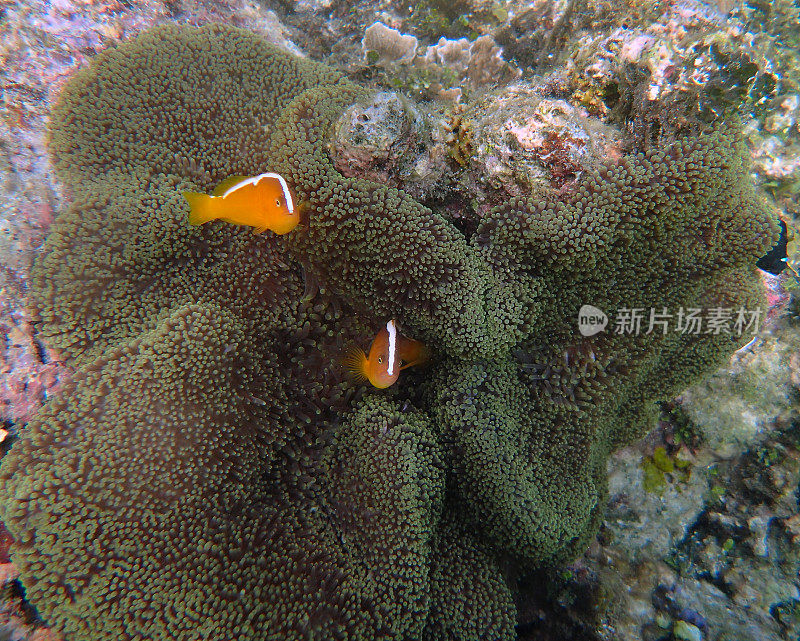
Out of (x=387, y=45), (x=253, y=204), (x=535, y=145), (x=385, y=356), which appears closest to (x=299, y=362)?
(x=385, y=356)

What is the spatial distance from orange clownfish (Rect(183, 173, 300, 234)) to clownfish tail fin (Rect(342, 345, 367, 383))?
28.4 inches

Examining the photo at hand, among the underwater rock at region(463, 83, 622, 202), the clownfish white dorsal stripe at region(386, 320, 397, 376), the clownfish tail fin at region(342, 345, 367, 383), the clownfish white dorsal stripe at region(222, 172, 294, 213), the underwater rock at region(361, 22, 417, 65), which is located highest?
the underwater rock at region(361, 22, 417, 65)

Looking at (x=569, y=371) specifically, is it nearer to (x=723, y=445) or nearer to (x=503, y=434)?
(x=503, y=434)

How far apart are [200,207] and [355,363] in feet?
3.34

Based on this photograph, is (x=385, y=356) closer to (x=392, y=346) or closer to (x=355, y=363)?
(x=392, y=346)

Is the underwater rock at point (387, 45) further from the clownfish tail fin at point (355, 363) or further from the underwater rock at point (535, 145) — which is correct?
the clownfish tail fin at point (355, 363)

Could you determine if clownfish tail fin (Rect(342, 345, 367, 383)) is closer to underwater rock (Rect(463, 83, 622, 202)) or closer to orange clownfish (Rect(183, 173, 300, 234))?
orange clownfish (Rect(183, 173, 300, 234))

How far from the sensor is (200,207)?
1796mm

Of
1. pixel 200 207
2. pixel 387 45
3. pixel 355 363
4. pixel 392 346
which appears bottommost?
pixel 355 363

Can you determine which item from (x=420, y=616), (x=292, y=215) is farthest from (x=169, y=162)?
(x=420, y=616)

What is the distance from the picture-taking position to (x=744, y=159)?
2.17 metres

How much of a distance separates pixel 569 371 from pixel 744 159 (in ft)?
4.55

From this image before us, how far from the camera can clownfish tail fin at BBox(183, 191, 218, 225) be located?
5.82 feet

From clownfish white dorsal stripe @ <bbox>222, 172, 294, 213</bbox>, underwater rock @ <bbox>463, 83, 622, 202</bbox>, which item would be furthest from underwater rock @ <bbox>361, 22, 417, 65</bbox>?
clownfish white dorsal stripe @ <bbox>222, 172, 294, 213</bbox>
